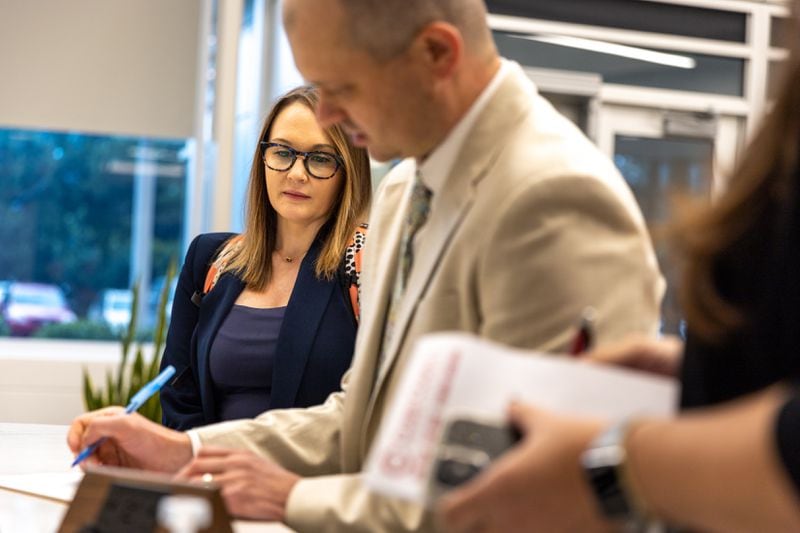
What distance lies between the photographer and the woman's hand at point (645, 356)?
0.96 metres

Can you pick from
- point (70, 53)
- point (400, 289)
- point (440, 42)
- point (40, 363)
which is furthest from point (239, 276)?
point (70, 53)

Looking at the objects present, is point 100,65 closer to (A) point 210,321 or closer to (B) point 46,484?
(A) point 210,321

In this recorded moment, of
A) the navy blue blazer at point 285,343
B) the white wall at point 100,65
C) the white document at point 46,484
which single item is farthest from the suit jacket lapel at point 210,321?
the white wall at point 100,65

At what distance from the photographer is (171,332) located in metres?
2.87

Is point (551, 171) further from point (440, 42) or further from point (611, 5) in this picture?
point (611, 5)

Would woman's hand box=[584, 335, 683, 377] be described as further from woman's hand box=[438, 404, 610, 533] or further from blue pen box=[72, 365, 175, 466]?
blue pen box=[72, 365, 175, 466]

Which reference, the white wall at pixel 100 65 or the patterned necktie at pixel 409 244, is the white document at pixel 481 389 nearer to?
the patterned necktie at pixel 409 244

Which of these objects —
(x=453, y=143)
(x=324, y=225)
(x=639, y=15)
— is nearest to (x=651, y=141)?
(x=639, y=15)

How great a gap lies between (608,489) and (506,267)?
2.03 ft

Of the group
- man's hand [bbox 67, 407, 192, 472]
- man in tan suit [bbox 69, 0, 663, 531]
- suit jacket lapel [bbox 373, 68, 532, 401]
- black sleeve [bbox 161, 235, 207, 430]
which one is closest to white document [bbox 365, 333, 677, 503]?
man in tan suit [bbox 69, 0, 663, 531]

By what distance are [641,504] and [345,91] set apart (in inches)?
36.3

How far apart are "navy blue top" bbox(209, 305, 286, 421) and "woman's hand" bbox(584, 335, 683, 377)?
1723 mm

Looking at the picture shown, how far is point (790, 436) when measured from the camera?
71 centimetres

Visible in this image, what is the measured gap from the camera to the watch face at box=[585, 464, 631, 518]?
79 centimetres
